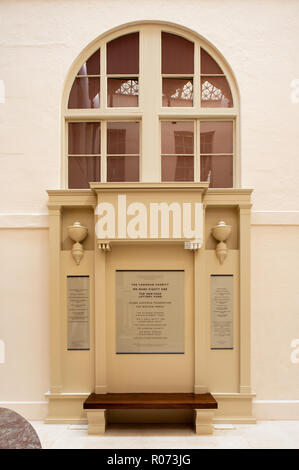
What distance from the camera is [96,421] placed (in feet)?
17.7

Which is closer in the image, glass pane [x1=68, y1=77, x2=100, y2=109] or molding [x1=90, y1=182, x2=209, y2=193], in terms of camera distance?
molding [x1=90, y1=182, x2=209, y2=193]

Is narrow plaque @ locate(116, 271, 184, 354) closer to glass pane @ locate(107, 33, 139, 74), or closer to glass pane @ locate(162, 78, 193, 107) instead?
glass pane @ locate(162, 78, 193, 107)

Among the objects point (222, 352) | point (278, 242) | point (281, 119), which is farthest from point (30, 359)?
point (281, 119)

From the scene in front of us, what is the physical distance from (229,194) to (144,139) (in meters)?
1.68

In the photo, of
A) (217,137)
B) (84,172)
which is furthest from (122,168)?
(217,137)

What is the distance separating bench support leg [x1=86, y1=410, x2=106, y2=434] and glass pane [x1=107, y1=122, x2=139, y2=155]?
4.13 meters

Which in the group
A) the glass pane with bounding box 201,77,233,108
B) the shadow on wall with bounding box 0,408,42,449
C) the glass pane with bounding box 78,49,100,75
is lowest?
the shadow on wall with bounding box 0,408,42,449

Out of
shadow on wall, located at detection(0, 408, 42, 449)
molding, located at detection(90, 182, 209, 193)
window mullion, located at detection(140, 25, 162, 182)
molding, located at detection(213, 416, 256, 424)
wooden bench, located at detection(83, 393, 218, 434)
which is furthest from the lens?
window mullion, located at detection(140, 25, 162, 182)

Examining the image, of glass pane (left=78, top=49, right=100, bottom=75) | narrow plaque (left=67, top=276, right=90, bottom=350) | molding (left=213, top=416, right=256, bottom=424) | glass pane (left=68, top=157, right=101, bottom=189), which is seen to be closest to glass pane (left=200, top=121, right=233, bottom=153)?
glass pane (left=68, top=157, right=101, bottom=189)

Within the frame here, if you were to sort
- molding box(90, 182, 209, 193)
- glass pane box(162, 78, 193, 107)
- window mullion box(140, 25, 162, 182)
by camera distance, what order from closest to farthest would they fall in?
Result: molding box(90, 182, 209, 193), window mullion box(140, 25, 162, 182), glass pane box(162, 78, 193, 107)

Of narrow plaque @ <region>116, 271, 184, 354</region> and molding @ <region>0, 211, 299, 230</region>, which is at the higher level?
molding @ <region>0, 211, 299, 230</region>

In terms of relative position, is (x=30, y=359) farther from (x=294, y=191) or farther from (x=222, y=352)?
(x=294, y=191)

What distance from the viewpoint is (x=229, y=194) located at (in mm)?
5816

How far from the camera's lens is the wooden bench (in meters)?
5.31
